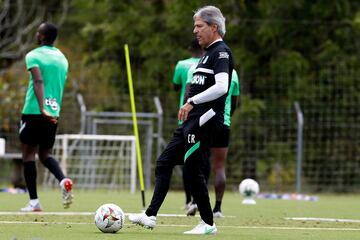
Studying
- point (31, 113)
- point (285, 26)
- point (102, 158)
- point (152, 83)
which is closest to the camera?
point (31, 113)

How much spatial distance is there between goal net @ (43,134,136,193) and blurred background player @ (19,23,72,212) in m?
8.30

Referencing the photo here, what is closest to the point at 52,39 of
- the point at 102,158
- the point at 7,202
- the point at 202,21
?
the point at 7,202

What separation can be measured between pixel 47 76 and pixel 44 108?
417 mm

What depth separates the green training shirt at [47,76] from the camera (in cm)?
1173

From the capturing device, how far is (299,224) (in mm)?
10453

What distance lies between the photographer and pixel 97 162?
821 inches

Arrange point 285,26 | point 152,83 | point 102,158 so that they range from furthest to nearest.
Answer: point 285,26 → point 152,83 → point 102,158

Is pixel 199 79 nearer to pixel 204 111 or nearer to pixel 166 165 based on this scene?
pixel 204 111

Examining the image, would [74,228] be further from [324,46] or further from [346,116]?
[324,46]

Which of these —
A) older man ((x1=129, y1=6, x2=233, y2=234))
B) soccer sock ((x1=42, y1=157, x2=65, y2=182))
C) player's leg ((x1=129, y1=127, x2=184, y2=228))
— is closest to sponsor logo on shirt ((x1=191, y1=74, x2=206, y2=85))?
older man ((x1=129, y1=6, x2=233, y2=234))

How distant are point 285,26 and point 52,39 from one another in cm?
1291

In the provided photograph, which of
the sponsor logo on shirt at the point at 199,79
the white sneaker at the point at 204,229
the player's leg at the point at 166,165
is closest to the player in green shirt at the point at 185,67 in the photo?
the player's leg at the point at 166,165

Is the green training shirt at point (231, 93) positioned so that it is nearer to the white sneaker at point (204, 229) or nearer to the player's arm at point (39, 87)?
the player's arm at point (39, 87)

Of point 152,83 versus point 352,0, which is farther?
point 352,0
